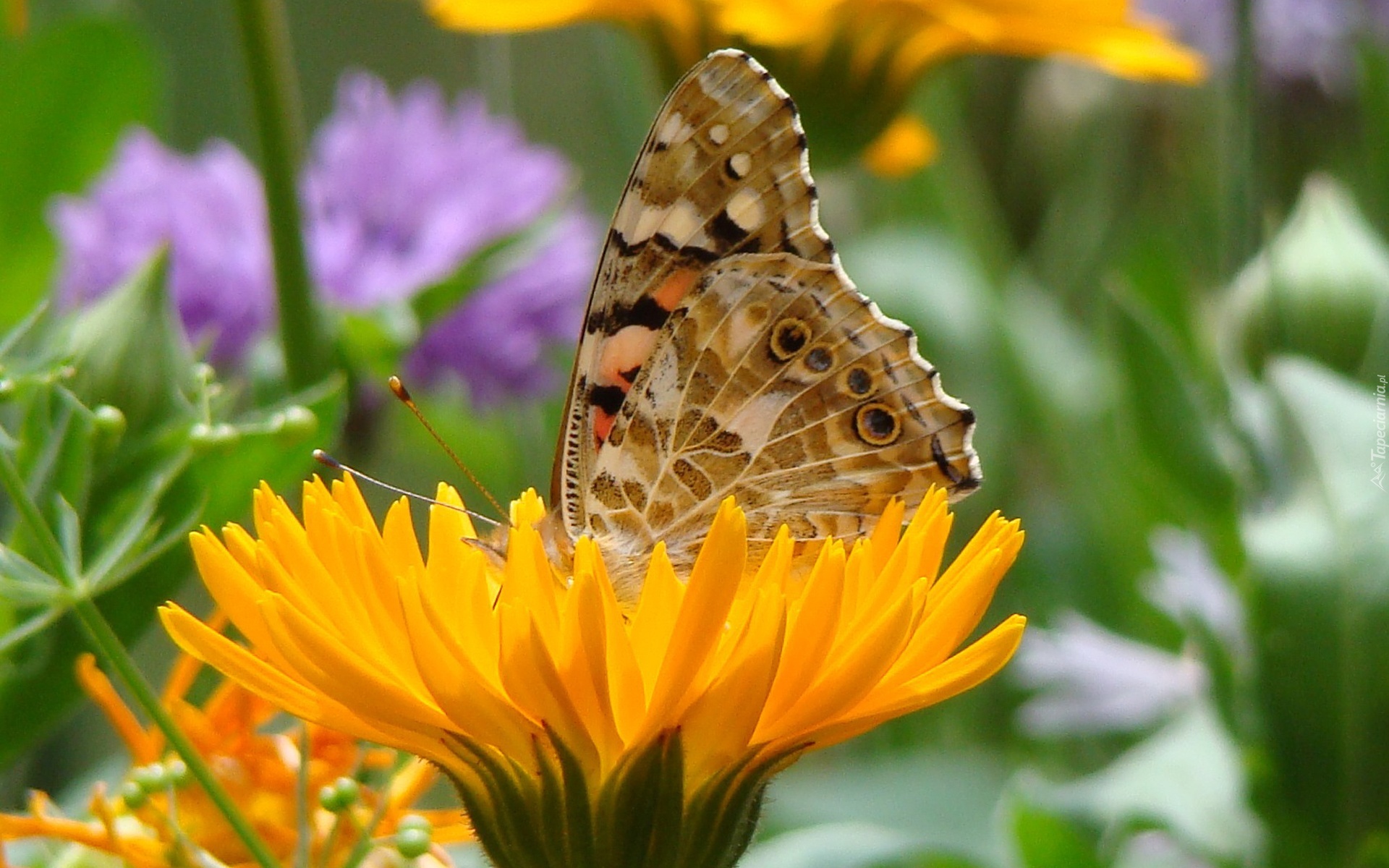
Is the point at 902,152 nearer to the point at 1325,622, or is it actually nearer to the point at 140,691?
the point at 1325,622

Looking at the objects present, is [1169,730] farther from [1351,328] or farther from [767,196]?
[767,196]

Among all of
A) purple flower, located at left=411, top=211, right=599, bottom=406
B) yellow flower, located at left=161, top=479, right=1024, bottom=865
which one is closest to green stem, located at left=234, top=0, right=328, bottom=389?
yellow flower, located at left=161, top=479, right=1024, bottom=865

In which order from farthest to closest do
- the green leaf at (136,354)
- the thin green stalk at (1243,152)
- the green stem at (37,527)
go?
the thin green stalk at (1243,152), the green leaf at (136,354), the green stem at (37,527)

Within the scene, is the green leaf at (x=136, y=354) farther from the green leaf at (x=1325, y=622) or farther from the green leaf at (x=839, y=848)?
the green leaf at (x=1325, y=622)

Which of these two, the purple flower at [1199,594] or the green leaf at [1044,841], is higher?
the purple flower at [1199,594]

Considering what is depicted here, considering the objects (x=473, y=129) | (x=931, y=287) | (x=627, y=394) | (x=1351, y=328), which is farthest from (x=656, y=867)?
(x=931, y=287)

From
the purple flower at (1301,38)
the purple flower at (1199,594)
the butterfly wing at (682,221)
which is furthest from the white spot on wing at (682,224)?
the purple flower at (1301,38)

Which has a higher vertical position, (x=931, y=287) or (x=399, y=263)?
(x=931, y=287)
